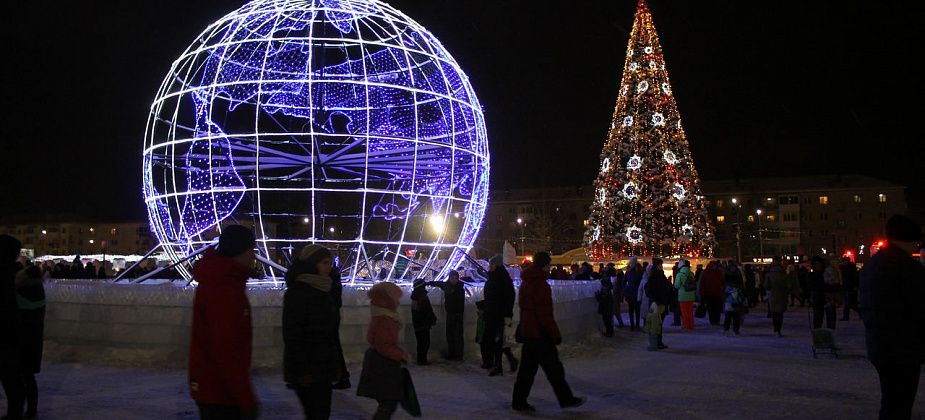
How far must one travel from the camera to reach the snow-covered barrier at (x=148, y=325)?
33.7 ft

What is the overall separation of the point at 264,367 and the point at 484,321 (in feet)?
9.59

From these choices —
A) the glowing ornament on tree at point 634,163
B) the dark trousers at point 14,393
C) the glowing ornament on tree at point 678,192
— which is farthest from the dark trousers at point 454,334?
the glowing ornament on tree at point 678,192

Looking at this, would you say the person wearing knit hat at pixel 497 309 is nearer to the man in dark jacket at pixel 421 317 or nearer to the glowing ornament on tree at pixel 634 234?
the man in dark jacket at pixel 421 317

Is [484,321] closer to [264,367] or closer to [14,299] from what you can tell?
[264,367]

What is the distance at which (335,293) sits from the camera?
29.3 feet

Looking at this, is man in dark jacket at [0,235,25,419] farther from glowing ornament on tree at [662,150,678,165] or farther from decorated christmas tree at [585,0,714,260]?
glowing ornament on tree at [662,150,678,165]

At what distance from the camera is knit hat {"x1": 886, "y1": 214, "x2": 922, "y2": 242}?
18.4 feet

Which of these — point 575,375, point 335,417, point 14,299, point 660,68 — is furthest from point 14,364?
point 660,68

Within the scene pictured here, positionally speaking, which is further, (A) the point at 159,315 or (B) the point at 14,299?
(A) the point at 159,315

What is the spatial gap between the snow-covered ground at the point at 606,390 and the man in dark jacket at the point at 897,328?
2.26 m

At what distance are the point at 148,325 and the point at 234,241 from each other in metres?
7.22

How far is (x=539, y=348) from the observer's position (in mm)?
7629

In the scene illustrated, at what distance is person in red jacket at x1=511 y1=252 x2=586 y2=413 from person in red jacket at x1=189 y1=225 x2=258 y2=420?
4088 mm

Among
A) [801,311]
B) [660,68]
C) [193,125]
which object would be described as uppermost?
[660,68]
